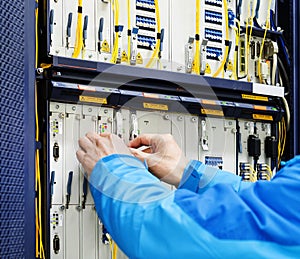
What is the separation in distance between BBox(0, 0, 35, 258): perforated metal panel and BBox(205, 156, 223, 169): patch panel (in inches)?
54.3

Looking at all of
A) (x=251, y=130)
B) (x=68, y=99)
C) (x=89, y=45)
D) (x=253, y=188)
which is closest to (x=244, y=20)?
(x=251, y=130)

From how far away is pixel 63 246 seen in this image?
3391mm

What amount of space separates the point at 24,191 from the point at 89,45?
1030 millimetres

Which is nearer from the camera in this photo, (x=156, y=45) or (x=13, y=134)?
(x=13, y=134)

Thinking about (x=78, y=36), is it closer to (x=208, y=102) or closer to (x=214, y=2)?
(x=208, y=102)


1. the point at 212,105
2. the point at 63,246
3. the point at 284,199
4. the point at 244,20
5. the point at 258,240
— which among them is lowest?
the point at 63,246

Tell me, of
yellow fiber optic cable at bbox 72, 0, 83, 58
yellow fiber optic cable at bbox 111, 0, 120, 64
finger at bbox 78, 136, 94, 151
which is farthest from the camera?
yellow fiber optic cable at bbox 111, 0, 120, 64

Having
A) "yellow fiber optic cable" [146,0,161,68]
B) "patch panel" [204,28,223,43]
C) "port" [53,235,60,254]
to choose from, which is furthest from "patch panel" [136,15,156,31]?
"port" [53,235,60,254]

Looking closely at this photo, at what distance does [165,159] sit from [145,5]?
117 centimetres

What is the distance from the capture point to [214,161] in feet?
13.4

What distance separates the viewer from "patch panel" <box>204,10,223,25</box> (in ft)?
13.7

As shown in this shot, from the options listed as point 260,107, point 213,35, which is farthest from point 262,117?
point 213,35

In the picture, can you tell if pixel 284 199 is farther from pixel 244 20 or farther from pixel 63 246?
pixel 244 20

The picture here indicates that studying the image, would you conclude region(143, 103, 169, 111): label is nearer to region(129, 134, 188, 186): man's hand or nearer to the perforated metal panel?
region(129, 134, 188, 186): man's hand
